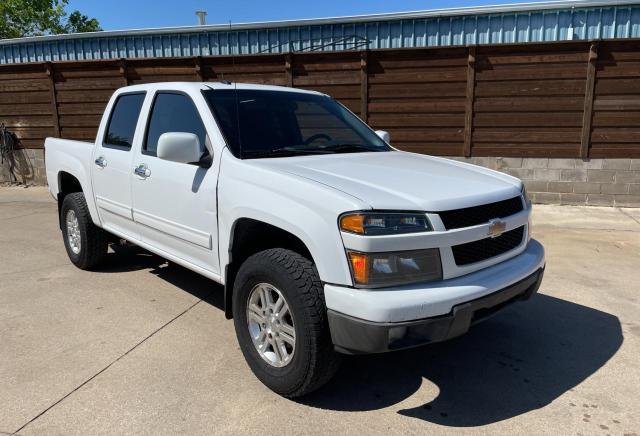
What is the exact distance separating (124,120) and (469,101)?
19.9 feet

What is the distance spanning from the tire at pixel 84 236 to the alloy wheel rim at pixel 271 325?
2728 millimetres

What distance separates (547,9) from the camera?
8.86 m

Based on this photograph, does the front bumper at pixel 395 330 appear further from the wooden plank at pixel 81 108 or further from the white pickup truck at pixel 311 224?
the wooden plank at pixel 81 108

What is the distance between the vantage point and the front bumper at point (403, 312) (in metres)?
2.25

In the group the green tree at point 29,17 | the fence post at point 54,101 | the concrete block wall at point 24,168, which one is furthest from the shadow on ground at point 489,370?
the green tree at point 29,17

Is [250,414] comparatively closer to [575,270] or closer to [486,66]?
[575,270]

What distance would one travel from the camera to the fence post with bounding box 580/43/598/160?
794 centimetres

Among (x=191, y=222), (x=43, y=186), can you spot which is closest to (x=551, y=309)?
(x=191, y=222)

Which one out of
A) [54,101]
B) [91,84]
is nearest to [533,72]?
[91,84]

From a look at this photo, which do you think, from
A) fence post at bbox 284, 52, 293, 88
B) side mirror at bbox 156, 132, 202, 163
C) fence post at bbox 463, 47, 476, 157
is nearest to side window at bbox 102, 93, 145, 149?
side mirror at bbox 156, 132, 202, 163

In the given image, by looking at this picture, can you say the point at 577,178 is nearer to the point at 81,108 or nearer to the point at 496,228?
the point at 496,228

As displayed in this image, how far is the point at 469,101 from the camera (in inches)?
333

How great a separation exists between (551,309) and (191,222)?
9.80 ft

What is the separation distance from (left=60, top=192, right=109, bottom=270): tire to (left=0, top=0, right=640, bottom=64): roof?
14.5 ft
